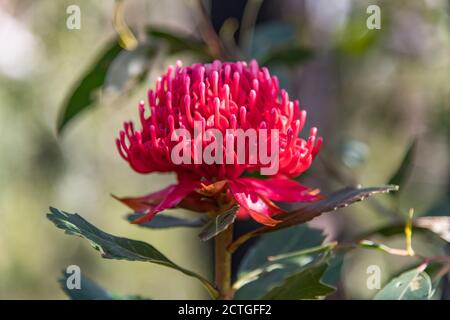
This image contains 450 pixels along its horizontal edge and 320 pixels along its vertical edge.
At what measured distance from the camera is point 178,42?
1.46 metres

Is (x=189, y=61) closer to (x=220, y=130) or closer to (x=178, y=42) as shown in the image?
(x=178, y=42)

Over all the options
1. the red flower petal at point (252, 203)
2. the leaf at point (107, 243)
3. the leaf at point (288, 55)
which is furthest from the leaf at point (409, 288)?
the leaf at point (288, 55)

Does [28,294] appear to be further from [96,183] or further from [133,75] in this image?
[133,75]

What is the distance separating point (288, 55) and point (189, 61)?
1.32 meters

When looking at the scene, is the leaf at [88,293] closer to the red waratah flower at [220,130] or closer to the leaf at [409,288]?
the red waratah flower at [220,130]

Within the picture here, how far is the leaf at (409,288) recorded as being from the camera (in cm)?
98

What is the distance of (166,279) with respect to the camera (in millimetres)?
4547

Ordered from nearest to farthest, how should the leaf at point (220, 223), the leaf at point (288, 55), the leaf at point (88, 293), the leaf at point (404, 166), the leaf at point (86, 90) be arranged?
1. the leaf at point (220, 223)
2. the leaf at point (88, 293)
3. the leaf at point (404, 166)
4. the leaf at point (86, 90)
5. the leaf at point (288, 55)

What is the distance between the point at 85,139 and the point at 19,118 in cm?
43

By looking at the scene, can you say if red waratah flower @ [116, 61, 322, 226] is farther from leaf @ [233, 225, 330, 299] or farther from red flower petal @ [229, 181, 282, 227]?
leaf @ [233, 225, 330, 299]

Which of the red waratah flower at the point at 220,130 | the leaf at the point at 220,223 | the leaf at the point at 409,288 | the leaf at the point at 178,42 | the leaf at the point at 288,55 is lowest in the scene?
the leaf at the point at 409,288

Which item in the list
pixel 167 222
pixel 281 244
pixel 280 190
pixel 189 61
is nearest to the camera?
pixel 280 190

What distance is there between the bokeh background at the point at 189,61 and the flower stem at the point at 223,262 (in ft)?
1.55

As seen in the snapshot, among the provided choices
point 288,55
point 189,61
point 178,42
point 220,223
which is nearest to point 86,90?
point 178,42
